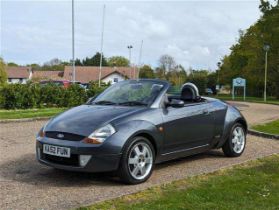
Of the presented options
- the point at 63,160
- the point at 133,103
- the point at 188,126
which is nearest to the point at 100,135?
the point at 63,160

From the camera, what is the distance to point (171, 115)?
24.6ft

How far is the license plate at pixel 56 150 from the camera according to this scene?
647 cm

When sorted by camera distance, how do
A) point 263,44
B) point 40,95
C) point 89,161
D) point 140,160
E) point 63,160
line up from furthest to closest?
point 263,44
point 40,95
point 140,160
point 63,160
point 89,161

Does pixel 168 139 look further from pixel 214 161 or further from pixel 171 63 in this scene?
pixel 171 63

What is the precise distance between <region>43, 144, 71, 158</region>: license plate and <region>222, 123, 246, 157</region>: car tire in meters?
3.66

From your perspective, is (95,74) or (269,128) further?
(95,74)

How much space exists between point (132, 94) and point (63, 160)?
176cm

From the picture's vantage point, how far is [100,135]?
650cm

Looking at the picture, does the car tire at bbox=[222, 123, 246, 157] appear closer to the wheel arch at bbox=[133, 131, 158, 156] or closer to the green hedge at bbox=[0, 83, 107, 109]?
the wheel arch at bbox=[133, 131, 158, 156]

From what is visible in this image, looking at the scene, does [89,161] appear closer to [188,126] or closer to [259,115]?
[188,126]

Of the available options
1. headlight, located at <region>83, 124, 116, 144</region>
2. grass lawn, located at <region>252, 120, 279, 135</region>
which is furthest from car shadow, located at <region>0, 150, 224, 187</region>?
grass lawn, located at <region>252, 120, 279, 135</region>

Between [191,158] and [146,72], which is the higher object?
[146,72]

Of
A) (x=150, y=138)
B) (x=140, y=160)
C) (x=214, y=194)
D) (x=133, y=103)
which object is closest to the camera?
(x=214, y=194)

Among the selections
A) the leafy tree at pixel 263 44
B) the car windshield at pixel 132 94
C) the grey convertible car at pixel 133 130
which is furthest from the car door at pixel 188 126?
the leafy tree at pixel 263 44
